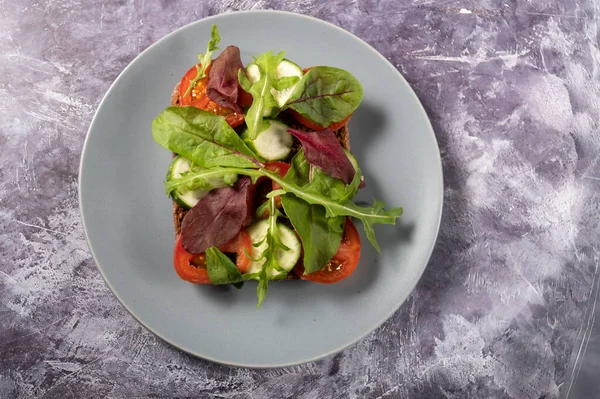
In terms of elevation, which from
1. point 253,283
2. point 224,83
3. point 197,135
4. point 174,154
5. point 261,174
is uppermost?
point 224,83

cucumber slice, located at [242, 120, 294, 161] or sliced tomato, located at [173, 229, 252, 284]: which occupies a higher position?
cucumber slice, located at [242, 120, 294, 161]

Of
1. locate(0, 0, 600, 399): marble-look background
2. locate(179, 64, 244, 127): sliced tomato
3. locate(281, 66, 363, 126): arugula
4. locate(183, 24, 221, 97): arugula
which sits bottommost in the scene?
locate(0, 0, 600, 399): marble-look background

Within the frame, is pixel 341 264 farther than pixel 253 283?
No

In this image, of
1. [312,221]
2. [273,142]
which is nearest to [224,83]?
[273,142]

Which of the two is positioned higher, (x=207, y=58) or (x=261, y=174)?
(x=207, y=58)

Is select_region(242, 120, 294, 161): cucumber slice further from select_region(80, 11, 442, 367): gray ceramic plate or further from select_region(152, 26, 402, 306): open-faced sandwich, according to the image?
select_region(80, 11, 442, 367): gray ceramic plate

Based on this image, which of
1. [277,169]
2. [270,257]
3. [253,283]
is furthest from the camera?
[253,283]

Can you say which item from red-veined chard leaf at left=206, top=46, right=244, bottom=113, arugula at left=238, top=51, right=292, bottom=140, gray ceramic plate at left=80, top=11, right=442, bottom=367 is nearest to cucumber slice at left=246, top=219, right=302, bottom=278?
gray ceramic plate at left=80, top=11, right=442, bottom=367

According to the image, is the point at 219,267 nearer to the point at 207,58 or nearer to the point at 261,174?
the point at 261,174
